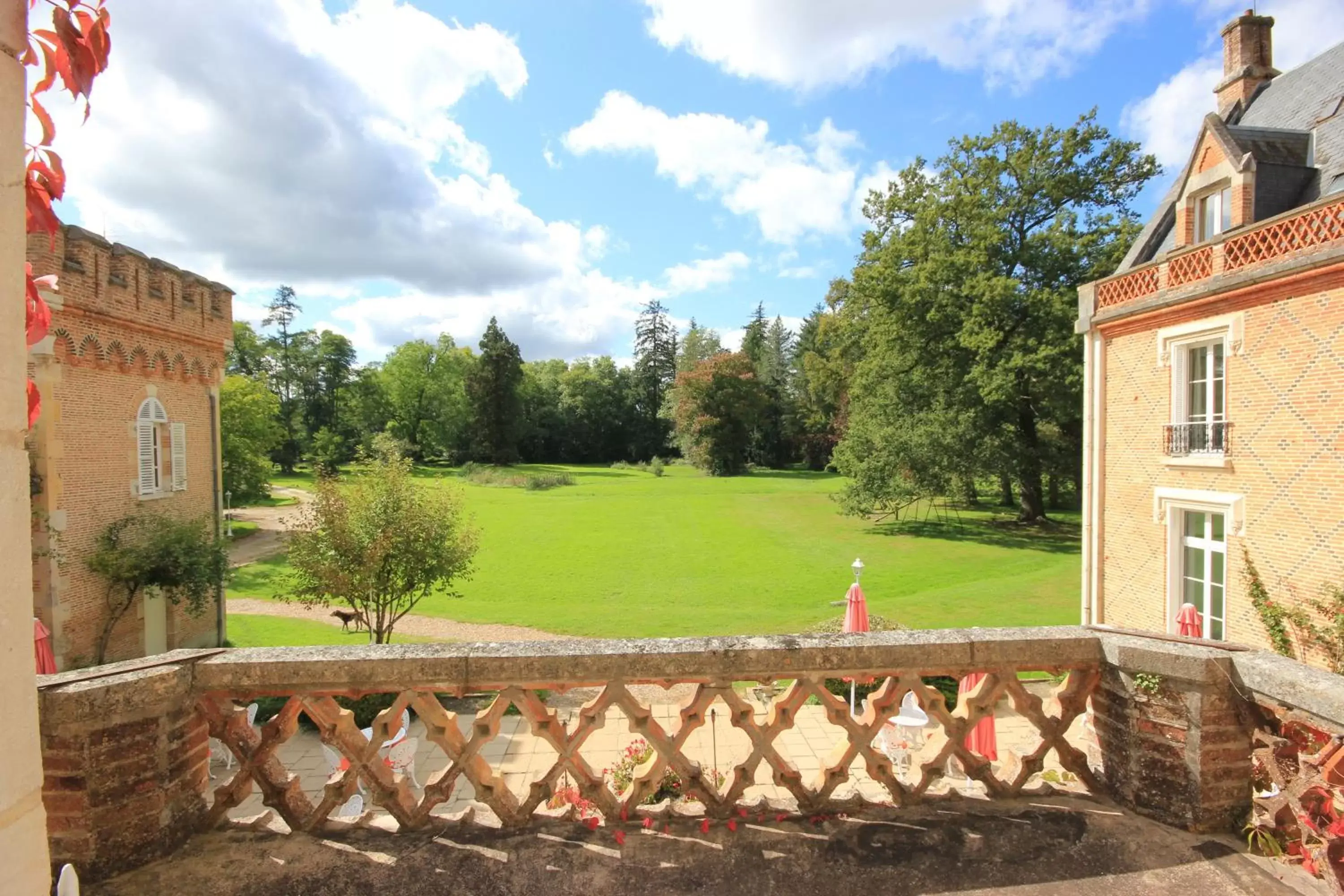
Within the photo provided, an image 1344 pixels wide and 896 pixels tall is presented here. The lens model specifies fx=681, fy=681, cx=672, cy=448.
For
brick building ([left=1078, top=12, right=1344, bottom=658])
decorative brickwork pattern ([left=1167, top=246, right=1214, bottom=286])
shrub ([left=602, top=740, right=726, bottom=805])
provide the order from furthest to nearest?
1. decorative brickwork pattern ([left=1167, top=246, right=1214, bottom=286])
2. brick building ([left=1078, top=12, right=1344, bottom=658])
3. shrub ([left=602, top=740, right=726, bottom=805])

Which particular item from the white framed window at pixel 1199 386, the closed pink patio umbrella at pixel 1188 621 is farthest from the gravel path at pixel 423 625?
the white framed window at pixel 1199 386

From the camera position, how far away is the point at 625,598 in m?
20.2

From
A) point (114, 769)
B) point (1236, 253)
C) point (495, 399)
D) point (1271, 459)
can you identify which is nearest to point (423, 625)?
point (114, 769)

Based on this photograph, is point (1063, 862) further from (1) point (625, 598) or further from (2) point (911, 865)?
(1) point (625, 598)

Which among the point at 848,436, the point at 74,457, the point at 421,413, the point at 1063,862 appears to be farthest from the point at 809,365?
the point at 1063,862

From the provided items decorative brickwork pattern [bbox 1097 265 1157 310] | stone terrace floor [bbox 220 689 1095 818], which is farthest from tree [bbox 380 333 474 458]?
decorative brickwork pattern [bbox 1097 265 1157 310]

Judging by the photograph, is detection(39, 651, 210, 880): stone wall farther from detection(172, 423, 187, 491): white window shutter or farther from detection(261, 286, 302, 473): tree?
detection(261, 286, 302, 473): tree

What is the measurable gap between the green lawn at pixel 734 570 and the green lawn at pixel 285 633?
4.16 ft

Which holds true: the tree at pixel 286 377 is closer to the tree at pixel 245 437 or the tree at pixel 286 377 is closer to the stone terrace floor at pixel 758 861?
the tree at pixel 245 437

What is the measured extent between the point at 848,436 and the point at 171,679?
111 ft

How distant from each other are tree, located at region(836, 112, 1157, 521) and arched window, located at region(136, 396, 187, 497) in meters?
24.7

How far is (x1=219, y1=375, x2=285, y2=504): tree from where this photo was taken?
119ft

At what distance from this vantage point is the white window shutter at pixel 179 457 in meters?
15.1

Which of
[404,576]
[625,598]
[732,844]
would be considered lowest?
[625,598]
